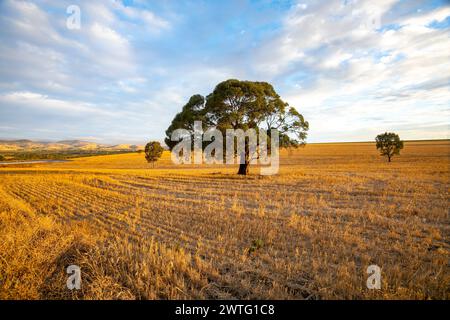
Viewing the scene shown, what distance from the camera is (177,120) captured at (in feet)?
81.0

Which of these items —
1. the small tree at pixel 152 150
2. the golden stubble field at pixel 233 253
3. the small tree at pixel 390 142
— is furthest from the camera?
the small tree at pixel 152 150

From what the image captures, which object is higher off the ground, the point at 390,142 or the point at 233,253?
the point at 390,142

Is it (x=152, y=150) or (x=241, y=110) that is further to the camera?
(x=152, y=150)

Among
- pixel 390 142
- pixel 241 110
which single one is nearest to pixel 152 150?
pixel 241 110

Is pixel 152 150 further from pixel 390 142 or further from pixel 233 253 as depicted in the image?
pixel 390 142

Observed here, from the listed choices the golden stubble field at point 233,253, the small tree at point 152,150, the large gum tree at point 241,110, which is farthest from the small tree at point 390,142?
the small tree at point 152,150

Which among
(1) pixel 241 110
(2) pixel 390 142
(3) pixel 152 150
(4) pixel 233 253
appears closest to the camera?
(4) pixel 233 253

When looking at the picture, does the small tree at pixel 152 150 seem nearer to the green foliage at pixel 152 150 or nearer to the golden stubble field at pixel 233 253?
the green foliage at pixel 152 150

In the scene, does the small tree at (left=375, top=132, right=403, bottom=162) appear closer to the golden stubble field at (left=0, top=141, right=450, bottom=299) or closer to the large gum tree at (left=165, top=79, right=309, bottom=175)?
the large gum tree at (left=165, top=79, right=309, bottom=175)

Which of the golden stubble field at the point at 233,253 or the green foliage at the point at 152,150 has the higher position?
the green foliage at the point at 152,150

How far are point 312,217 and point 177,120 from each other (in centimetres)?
1939

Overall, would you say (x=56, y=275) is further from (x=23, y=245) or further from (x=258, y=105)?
(x=258, y=105)

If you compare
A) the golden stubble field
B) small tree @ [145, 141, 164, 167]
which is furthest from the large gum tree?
small tree @ [145, 141, 164, 167]
